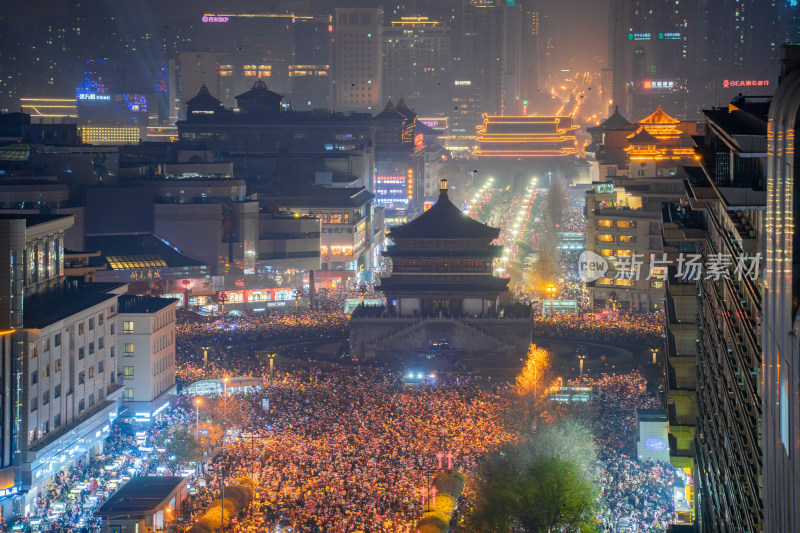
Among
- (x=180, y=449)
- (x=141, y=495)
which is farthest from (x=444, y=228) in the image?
(x=141, y=495)

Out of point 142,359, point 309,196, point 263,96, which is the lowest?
point 142,359

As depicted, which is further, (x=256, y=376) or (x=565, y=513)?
(x=256, y=376)

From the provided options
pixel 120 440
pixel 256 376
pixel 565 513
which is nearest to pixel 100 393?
pixel 120 440

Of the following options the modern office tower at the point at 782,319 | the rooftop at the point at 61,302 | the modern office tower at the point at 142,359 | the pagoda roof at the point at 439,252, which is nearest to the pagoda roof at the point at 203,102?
the pagoda roof at the point at 439,252

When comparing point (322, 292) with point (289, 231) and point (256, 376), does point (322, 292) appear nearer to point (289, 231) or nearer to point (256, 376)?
point (289, 231)

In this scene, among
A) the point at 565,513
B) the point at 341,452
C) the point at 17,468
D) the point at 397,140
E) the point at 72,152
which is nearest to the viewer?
the point at 565,513

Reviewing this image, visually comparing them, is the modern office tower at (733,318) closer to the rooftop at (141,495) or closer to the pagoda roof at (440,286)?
the rooftop at (141,495)

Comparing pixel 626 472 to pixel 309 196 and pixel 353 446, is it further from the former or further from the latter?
pixel 309 196
